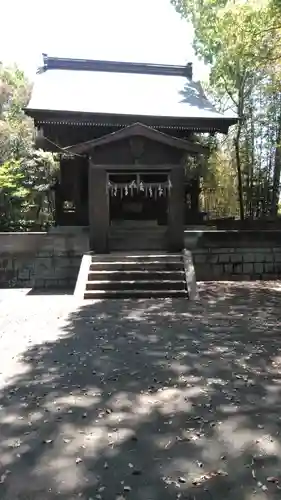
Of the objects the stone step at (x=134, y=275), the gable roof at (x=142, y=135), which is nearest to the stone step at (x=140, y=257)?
the stone step at (x=134, y=275)

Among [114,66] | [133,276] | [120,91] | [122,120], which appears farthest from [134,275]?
[114,66]

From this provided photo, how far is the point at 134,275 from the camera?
8.63 m

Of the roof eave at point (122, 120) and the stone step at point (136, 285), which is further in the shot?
the roof eave at point (122, 120)

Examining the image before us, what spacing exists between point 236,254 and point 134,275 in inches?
121

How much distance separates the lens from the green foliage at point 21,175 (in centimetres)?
1612

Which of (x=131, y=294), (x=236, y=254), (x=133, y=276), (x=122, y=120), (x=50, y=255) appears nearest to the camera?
(x=131, y=294)

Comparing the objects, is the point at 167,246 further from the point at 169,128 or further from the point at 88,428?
the point at 88,428

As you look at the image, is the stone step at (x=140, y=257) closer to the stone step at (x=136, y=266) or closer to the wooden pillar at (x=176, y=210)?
the stone step at (x=136, y=266)

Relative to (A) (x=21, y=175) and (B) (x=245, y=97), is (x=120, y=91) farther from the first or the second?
(B) (x=245, y=97)

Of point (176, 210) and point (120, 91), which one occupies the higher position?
point (120, 91)

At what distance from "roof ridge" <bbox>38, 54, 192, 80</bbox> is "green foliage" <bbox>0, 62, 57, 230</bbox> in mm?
3268

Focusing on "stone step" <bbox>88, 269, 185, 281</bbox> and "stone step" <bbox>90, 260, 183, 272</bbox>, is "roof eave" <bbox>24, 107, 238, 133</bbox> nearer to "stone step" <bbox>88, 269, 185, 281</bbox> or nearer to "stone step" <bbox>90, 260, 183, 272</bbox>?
"stone step" <bbox>90, 260, 183, 272</bbox>

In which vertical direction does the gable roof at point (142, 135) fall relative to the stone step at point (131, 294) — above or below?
above

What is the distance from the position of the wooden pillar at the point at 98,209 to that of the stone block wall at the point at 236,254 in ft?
6.45
